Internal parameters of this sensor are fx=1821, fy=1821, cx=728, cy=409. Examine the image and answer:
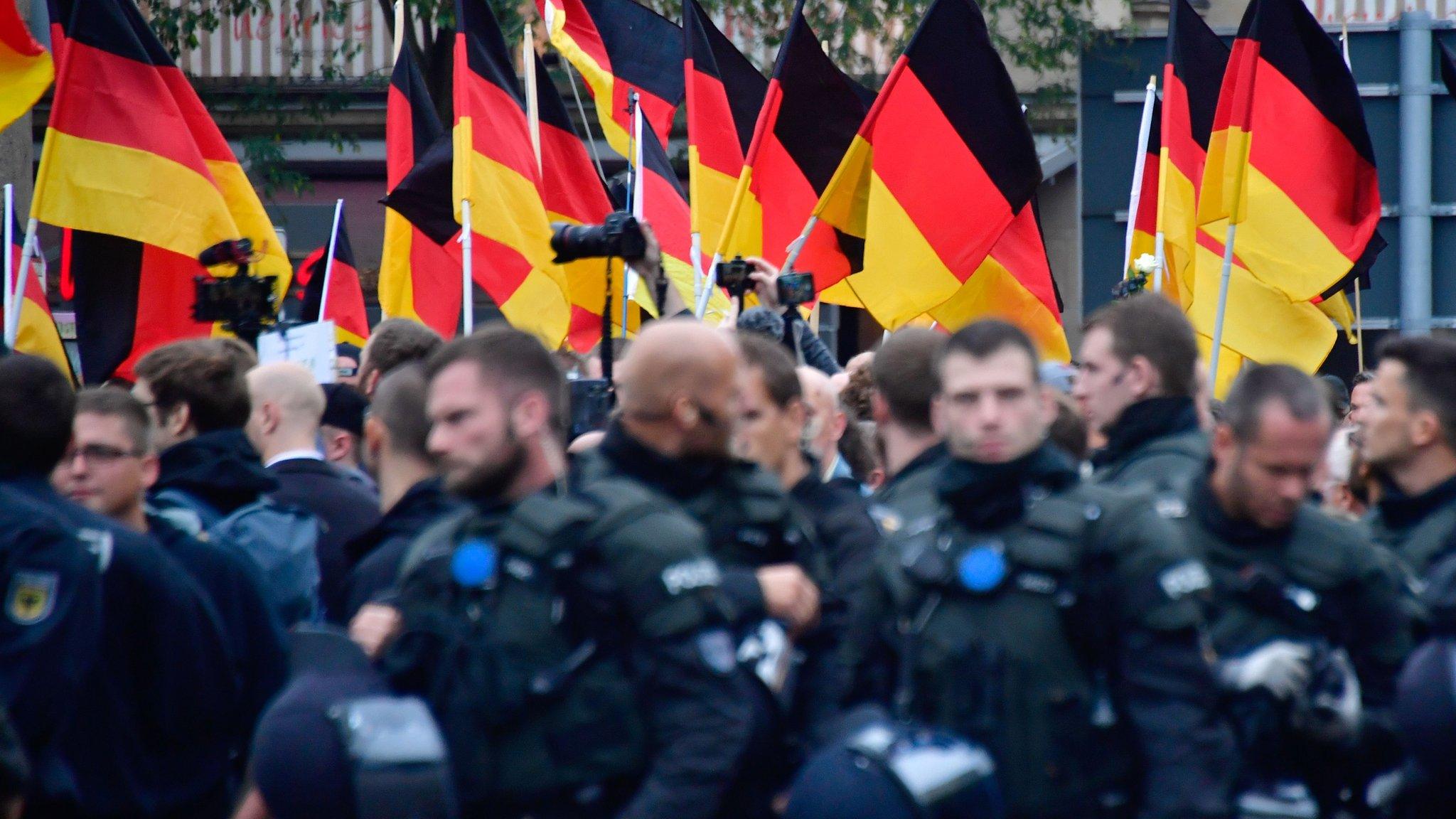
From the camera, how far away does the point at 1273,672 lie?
3568 millimetres

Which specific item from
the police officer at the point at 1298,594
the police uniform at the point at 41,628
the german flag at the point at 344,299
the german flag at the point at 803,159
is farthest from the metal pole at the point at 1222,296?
the police uniform at the point at 41,628

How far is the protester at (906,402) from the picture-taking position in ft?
16.5

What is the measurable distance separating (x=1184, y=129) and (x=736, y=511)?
6590 millimetres

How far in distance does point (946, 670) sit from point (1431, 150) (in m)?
10.3

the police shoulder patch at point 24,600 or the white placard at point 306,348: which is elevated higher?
the white placard at point 306,348

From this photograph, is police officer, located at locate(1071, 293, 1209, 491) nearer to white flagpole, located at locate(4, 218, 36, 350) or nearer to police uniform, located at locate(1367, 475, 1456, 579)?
police uniform, located at locate(1367, 475, 1456, 579)

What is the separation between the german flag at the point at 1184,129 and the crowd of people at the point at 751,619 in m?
4.65

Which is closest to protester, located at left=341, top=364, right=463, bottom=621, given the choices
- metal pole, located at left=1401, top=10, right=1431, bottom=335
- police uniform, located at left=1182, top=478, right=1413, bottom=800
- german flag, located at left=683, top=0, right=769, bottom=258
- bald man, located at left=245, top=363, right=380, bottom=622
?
bald man, located at left=245, top=363, right=380, bottom=622

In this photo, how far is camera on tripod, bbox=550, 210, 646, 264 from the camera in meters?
6.12

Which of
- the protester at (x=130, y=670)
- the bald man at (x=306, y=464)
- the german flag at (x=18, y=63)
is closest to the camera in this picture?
the protester at (x=130, y=670)

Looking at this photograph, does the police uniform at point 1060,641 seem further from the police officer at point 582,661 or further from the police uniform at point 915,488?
the police officer at point 582,661

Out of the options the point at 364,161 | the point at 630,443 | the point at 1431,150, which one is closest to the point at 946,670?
the point at 630,443

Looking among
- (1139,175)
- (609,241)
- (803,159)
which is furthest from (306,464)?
(1139,175)

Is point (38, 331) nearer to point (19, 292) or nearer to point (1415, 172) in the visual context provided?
point (19, 292)
